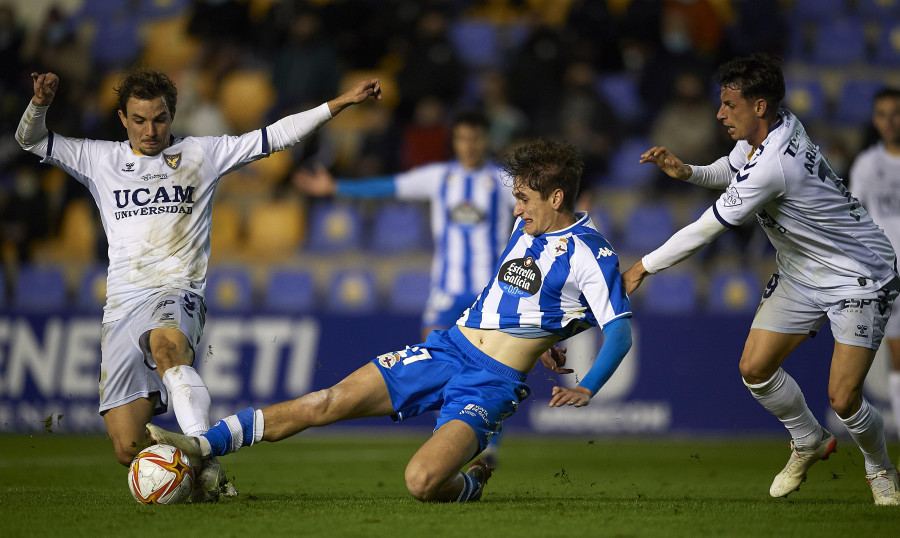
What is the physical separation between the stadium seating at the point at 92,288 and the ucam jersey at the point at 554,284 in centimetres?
699

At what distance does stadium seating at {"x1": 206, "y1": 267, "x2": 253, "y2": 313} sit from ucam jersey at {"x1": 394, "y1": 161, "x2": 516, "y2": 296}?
3.45m

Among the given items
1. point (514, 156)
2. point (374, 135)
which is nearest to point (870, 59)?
point (374, 135)

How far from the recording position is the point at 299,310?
10.8 m

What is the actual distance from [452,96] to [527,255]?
8.30 m

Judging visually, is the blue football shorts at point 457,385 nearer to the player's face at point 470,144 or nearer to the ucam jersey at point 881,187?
the player's face at point 470,144

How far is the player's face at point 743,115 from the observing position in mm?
5555

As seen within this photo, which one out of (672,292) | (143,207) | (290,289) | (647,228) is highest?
(143,207)

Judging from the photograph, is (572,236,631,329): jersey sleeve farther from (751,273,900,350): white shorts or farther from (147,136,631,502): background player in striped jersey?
(751,273,900,350): white shorts

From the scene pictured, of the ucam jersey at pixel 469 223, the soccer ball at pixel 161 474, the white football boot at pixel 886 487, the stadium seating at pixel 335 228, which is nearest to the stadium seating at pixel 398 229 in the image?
the stadium seating at pixel 335 228

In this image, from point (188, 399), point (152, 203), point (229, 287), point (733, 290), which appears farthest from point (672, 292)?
point (188, 399)

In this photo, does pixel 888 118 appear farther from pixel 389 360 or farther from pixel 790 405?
pixel 389 360

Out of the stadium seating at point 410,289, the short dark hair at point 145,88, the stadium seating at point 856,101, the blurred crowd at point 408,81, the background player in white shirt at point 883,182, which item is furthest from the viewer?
the stadium seating at point 856,101

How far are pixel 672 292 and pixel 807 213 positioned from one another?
6.03m

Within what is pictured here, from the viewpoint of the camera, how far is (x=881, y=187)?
8.12m
